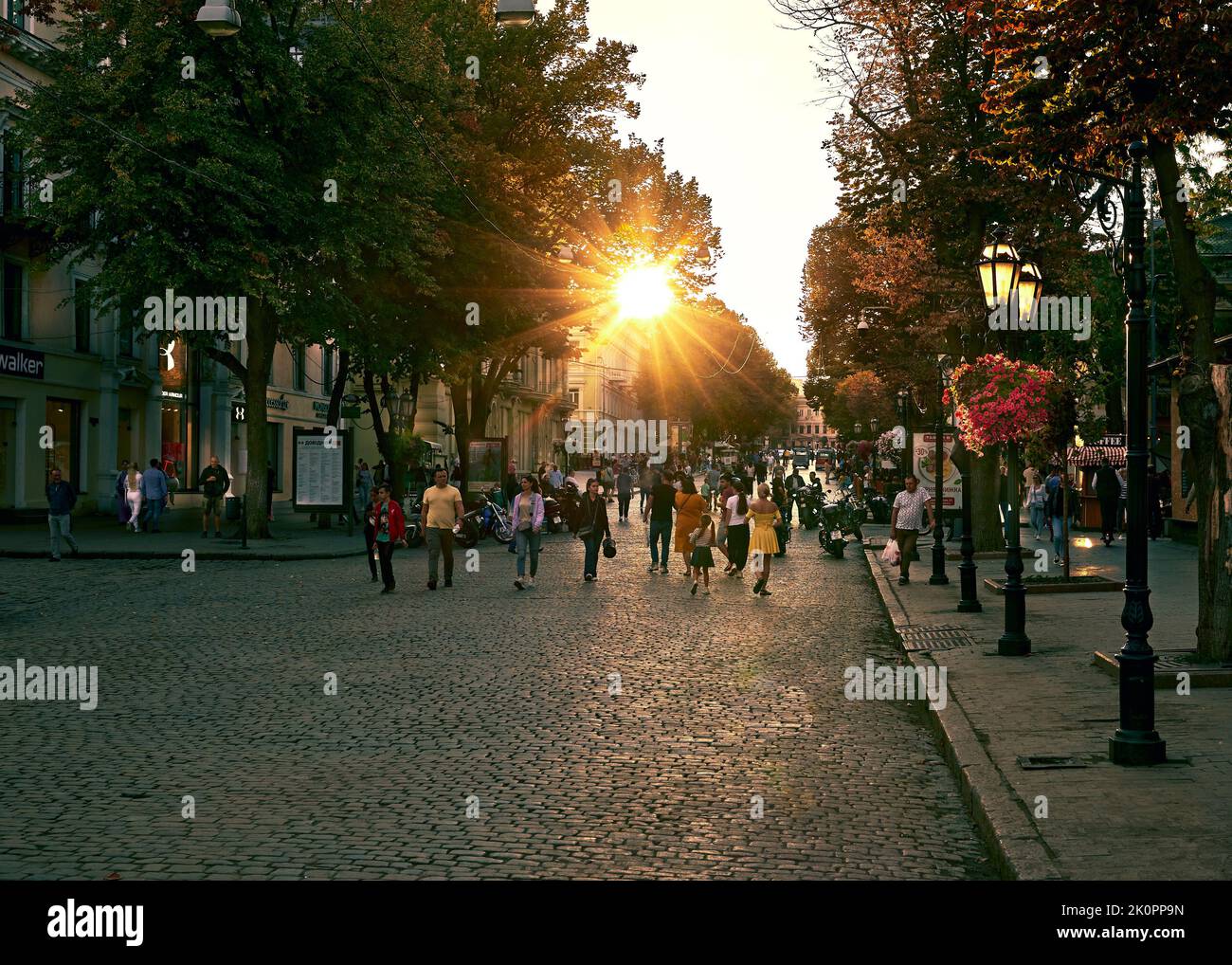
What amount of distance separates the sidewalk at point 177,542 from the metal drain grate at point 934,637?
14.6 m

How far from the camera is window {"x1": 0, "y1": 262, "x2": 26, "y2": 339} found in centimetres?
3219

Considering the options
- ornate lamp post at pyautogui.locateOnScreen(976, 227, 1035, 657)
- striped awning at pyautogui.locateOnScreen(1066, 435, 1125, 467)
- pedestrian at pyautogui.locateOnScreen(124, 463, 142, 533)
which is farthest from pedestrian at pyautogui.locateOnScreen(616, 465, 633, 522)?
ornate lamp post at pyautogui.locateOnScreen(976, 227, 1035, 657)

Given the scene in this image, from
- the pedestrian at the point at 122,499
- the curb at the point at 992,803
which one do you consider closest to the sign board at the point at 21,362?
the pedestrian at the point at 122,499

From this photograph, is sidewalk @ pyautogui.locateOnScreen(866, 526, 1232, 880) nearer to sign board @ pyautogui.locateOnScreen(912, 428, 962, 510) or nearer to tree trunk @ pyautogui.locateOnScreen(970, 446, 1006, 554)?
tree trunk @ pyautogui.locateOnScreen(970, 446, 1006, 554)

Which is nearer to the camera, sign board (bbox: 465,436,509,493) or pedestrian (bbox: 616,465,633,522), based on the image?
sign board (bbox: 465,436,509,493)

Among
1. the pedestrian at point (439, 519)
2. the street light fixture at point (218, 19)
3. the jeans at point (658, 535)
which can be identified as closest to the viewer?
the street light fixture at point (218, 19)

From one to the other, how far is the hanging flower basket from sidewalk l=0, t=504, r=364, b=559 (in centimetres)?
1362

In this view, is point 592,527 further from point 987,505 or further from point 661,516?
point 987,505

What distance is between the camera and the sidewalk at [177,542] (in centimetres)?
2450

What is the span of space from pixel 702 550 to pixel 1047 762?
11841mm

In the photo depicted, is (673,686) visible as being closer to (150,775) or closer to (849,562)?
(150,775)

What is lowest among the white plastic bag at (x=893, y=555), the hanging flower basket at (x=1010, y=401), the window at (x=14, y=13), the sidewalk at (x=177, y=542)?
the sidewalk at (x=177, y=542)

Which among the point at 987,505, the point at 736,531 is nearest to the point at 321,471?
the point at 736,531

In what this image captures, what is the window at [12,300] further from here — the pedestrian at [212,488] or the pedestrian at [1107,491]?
the pedestrian at [1107,491]
